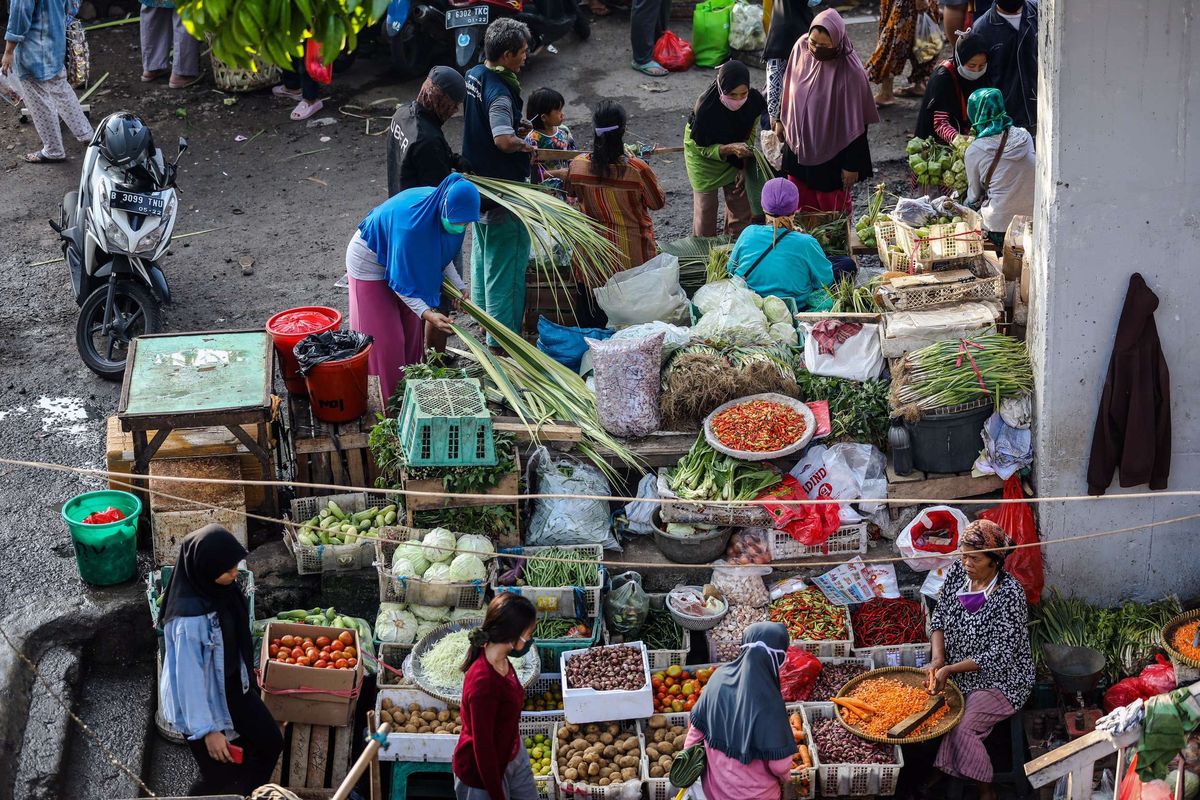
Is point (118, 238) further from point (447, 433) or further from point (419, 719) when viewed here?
point (419, 719)

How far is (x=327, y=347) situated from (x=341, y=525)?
0.90 metres

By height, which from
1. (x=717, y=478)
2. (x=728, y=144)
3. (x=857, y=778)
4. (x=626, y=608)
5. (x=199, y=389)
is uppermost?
(x=728, y=144)

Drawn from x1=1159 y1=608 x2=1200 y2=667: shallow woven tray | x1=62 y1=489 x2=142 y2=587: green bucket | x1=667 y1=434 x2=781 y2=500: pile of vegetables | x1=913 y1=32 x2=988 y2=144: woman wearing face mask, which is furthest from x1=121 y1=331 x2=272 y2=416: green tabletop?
x1=913 y1=32 x2=988 y2=144: woman wearing face mask

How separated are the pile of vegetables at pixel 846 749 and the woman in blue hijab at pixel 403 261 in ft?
9.14

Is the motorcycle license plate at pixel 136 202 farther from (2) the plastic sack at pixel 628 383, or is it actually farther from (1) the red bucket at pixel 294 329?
(2) the plastic sack at pixel 628 383

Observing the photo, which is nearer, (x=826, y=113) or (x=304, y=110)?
(x=826, y=113)

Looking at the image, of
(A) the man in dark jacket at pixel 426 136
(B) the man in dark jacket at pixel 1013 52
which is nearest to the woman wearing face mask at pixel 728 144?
(B) the man in dark jacket at pixel 1013 52

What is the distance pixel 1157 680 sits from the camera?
627cm

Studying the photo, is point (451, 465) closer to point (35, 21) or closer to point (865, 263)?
point (865, 263)

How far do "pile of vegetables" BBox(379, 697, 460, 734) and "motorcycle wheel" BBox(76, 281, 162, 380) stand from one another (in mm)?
3373

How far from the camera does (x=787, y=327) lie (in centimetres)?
779

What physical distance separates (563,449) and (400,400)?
0.86 meters

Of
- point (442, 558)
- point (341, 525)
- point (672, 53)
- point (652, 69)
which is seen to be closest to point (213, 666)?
point (442, 558)

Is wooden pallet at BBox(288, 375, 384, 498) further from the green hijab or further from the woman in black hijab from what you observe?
the green hijab
